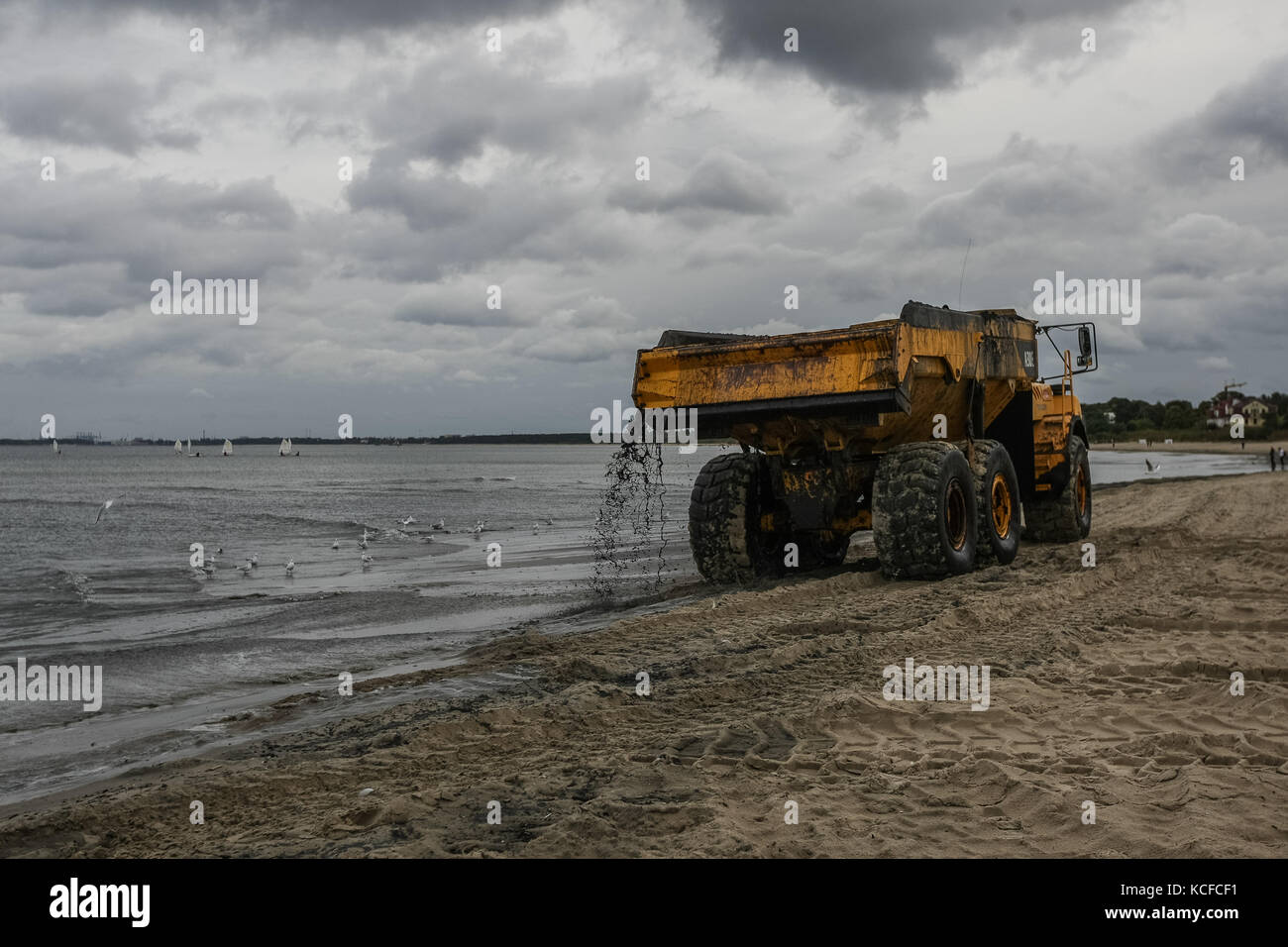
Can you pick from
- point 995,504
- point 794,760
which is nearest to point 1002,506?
point 995,504

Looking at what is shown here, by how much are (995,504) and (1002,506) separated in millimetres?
125

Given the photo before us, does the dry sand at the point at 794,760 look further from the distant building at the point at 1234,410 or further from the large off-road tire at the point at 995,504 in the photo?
the distant building at the point at 1234,410

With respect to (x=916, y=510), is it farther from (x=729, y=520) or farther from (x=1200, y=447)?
(x=1200, y=447)

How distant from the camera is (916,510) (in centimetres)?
903

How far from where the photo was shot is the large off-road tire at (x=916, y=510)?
355 inches

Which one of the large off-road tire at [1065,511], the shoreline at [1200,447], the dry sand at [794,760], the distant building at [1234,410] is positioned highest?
the distant building at [1234,410]

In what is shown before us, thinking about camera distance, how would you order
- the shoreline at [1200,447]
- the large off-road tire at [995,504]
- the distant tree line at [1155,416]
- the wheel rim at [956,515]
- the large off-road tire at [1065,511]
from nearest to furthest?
the wheel rim at [956,515] < the large off-road tire at [995,504] < the large off-road tire at [1065,511] < the shoreline at [1200,447] < the distant tree line at [1155,416]

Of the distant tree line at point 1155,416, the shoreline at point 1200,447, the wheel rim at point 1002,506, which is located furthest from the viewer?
the distant tree line at point 1155,416

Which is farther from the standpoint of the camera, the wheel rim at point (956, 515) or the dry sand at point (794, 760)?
the wheel rim at point (956, 515)

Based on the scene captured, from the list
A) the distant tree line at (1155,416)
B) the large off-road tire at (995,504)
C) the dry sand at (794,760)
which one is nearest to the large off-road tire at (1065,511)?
the large off-road tire at (995,504)

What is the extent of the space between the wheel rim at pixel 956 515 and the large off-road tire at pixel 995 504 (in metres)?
0.25

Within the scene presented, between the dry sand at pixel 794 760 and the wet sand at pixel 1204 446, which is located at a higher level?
the wet sand at pixel 1204 446

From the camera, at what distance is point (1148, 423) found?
115 metres

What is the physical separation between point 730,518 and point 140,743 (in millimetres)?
6056
